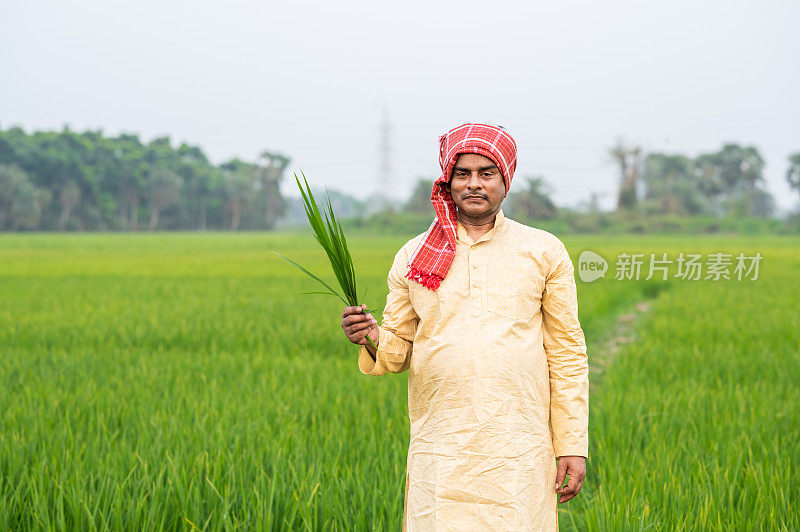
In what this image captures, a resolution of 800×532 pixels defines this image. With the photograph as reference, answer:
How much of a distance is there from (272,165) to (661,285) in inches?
2115

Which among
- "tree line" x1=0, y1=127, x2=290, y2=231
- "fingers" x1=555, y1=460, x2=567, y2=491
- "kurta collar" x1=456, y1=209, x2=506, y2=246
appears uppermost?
"tree line" x1=0, y1=127, x2=290, y2=231

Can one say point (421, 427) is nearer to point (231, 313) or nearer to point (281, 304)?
point (231, 313)

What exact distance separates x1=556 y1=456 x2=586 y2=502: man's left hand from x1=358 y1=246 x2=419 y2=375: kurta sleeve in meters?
0.43

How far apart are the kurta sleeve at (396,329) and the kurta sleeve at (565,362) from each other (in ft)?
1.06

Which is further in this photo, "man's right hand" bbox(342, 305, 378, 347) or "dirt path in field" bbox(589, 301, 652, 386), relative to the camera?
"dirt path in field" bbox(589, 301, 652, 386)

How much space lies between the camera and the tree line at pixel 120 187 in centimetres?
4700

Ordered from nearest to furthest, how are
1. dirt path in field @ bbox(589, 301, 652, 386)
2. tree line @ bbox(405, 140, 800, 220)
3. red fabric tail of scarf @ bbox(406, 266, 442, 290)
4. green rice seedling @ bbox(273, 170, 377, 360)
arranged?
green rice seedling @ bbox(273, 170, 377, 360) → red fabric tail of scarf @ bbox(406, 266, 442, 290) → dirt path in field @ bbox(589, 301, 652, 386) → tree line @ bbox(405, 140, 800, 220)

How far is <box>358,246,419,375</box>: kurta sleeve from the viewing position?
4.77ft

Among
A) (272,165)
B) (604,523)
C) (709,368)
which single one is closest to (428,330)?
(604,523)

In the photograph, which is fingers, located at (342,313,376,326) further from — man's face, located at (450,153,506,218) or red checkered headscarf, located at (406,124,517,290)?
man's face, located at (450,153,506,218)

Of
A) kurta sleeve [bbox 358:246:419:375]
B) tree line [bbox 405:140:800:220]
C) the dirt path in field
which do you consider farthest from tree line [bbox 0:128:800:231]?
kurta sleeve [bbox 358:246:419:375]

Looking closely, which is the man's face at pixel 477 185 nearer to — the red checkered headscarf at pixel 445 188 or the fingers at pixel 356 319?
the red checkered headscarf at pixel 445 188

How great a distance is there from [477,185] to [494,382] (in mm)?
433

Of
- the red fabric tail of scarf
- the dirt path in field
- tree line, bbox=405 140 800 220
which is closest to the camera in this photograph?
the red fabric tail of scarf
